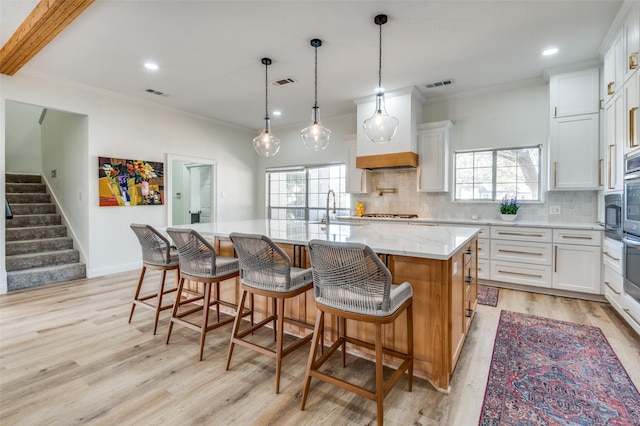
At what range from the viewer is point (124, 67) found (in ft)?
12.5

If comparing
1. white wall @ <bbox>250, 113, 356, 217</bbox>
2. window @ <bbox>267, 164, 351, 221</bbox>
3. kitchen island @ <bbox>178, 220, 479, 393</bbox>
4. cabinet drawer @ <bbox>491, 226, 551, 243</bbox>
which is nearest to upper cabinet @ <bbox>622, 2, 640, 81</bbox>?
cabinet drawer @ <bbox>491, 226, 551, 243</bbox>

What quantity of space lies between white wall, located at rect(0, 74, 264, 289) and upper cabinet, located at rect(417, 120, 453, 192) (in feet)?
13.4

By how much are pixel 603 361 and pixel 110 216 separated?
5.95 m

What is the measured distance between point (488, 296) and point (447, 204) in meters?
1.63

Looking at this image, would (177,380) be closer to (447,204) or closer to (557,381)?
(557,381)

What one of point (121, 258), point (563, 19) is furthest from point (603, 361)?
point (121, 258)

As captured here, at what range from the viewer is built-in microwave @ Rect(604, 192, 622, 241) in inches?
115

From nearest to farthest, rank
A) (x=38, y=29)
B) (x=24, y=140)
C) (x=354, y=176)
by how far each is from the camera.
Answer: (x=38, y=29), (x=354, y=176), (x=24, y=140)

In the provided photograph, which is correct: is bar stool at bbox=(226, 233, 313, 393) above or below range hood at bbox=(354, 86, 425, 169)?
below

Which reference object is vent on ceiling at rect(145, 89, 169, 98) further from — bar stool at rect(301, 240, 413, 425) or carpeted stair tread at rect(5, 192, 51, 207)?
bar stool at rect(301, 240, 413, 425)

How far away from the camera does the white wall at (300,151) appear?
19.5ft

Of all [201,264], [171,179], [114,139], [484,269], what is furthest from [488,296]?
[114,139]

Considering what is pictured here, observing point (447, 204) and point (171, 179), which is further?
point (171, 179)

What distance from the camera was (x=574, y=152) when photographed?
12.2 feet
